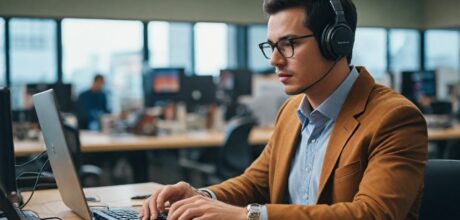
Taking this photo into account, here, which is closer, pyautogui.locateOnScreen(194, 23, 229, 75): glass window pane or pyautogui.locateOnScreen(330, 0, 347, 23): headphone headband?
pyautogui.locateOnScreen(330, 0, 347, 23): headphone headband

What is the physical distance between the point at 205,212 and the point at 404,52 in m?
10.5

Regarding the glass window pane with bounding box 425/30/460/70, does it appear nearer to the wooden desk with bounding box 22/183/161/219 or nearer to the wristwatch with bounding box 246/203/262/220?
the wooden desk with bounding box 22/183/161/219

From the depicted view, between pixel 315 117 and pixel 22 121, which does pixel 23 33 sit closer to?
pixel 22 121

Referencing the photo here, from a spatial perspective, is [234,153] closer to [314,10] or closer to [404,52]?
[314,10]

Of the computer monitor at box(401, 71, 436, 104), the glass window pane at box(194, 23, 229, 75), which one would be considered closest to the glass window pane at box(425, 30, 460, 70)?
the glass window pane at box(194, 23, 229, 75)

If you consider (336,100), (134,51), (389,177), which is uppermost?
(134,51)

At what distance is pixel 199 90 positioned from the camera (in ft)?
19.6

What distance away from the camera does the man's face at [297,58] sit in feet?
5.34

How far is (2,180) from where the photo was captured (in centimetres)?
173

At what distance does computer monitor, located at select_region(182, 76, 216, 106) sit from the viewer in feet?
19.5

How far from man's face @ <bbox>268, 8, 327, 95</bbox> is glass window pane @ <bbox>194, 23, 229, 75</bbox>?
837 cm

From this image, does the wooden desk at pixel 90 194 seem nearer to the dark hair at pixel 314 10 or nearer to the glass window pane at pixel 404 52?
the dark hair at pixel 314 10

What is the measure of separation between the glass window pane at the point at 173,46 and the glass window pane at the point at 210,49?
0.13 meters

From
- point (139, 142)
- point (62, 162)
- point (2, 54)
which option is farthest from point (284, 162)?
point (2, 54)
